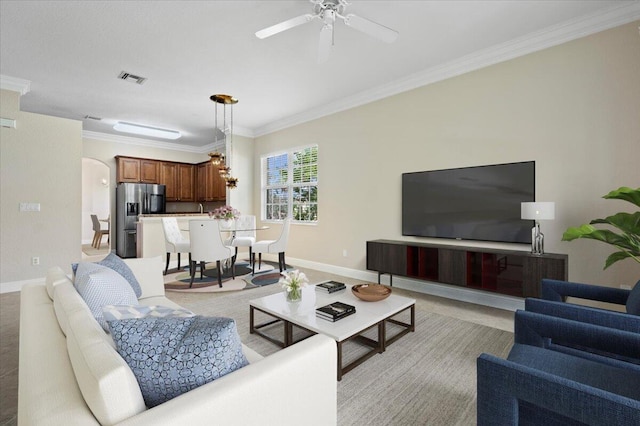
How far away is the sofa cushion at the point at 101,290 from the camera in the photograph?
149 cm

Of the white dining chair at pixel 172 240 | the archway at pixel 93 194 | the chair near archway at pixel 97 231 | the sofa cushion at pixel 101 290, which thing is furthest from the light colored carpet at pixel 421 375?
the archway at pixel 93 194

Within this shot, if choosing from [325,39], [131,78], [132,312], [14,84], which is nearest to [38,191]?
[14,84]

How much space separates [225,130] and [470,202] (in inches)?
195

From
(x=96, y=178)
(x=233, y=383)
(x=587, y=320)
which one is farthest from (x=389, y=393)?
(x=96, y=178)

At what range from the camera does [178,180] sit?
25.5 feet

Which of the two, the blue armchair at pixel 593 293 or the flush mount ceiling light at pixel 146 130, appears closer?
the blue armchair at pixel 593 293

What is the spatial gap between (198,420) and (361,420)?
3.91 ft

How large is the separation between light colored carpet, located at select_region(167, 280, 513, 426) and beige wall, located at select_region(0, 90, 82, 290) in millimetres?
3349

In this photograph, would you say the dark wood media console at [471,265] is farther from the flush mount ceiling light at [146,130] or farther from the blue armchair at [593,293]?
the flush mount ceiling light at [146,130]

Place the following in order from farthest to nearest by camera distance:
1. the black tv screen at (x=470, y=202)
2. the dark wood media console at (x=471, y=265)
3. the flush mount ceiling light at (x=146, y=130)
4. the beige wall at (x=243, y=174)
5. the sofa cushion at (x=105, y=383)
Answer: the beige wall at (x=243, y=174) → the flush mount ceiling light at (x=146, y=130) → the black tv screen at (x=470, y=202) → the dark wood media console at (x=471, y=265) → the sofa cushion at (x=105, y=383)

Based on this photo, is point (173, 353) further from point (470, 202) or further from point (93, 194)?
point (93, 194)

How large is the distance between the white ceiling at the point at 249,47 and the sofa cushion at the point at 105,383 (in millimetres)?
2840

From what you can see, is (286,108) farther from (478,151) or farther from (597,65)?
(597,65)

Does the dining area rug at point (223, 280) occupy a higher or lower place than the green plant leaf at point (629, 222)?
lower
